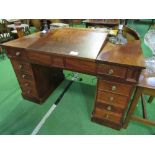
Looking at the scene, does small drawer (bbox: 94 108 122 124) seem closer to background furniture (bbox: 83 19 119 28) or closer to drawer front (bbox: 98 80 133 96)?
drawer front (bbox: 98 80 133 96)

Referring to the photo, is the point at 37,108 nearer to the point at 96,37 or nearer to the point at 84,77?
the point at 84,77

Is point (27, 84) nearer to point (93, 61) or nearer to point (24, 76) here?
point (24, 76)

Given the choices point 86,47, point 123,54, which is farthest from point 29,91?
point 123,54

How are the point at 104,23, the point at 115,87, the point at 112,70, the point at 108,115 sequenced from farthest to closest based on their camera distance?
the point at 104,23 → the point at 108,115 → the point at 115,87 → the point at 112,70

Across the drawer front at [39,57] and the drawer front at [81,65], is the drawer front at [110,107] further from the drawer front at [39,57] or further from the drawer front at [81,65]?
the drawer front at [39,57]

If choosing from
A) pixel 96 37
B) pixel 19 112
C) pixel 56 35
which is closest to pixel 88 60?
pixel 96 37

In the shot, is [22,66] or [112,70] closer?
[112,70]

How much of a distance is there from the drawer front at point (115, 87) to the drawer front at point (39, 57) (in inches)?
20.4

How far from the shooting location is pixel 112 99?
1351mm

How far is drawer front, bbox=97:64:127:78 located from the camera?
1.14 m

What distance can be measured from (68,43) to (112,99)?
67 cm

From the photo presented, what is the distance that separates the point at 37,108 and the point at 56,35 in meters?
0.93

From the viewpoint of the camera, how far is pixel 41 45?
140 cm

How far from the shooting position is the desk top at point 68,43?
1255mm
